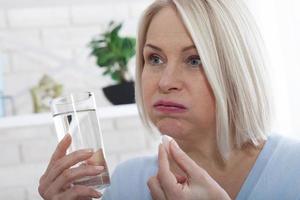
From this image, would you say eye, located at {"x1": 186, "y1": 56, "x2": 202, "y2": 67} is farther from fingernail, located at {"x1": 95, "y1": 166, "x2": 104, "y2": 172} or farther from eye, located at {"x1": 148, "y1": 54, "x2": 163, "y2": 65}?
fingernail, located at {"x1": 95, "y1": 166, "x2": 104, "y2": 172}

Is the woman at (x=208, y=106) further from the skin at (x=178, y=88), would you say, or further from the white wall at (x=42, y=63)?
the white wall at (x=42, y=63)

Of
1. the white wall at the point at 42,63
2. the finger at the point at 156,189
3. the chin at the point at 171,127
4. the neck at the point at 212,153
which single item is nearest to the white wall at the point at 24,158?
the white wall at the point at 42,63

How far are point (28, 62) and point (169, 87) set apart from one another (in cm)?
90

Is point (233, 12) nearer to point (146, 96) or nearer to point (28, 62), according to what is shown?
point (146, 96)

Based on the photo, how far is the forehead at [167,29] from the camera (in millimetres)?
1019

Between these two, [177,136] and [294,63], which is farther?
[294,63]

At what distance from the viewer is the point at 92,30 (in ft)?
5.98

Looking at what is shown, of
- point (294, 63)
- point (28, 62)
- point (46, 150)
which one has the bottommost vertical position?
point (46, 150)

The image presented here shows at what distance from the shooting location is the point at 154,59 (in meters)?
1.08

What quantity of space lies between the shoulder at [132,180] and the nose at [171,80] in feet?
1.01

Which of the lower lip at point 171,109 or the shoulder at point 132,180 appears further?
the shoulder at point 132,180

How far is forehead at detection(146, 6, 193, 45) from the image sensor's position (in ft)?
3.34

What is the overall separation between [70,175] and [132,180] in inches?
13.1

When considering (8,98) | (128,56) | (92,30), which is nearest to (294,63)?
(128,56)
